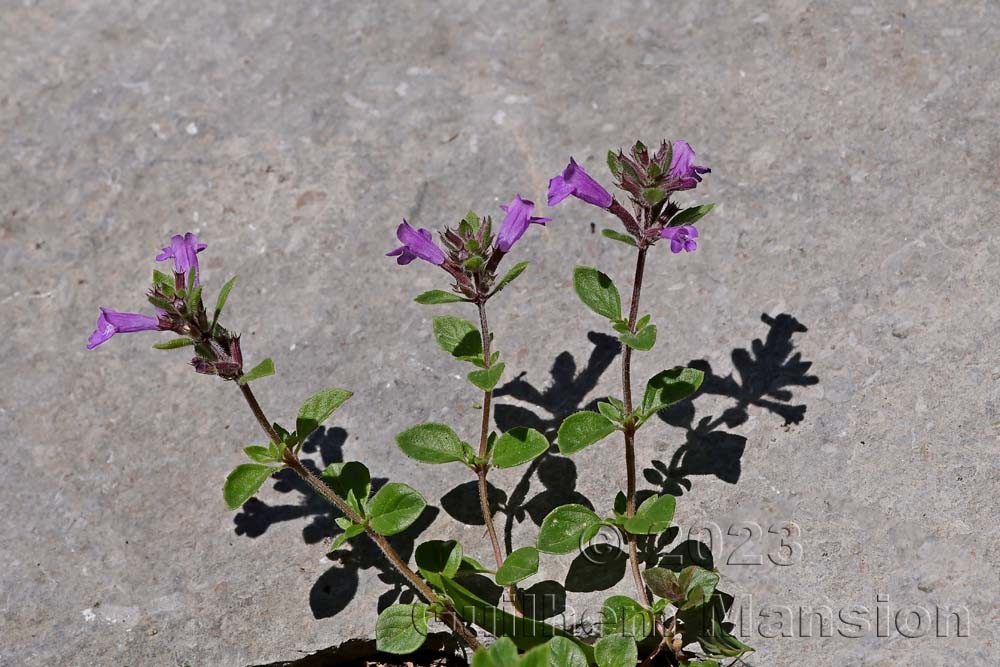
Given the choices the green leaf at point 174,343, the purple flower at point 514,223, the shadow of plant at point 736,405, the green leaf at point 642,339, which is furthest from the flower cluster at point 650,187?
the green leaf at point 174,343

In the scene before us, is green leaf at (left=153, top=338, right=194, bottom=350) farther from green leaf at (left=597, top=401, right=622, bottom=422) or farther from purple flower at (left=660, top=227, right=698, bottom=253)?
purple flower at (left=660, top=227, right=698, bottom=253)

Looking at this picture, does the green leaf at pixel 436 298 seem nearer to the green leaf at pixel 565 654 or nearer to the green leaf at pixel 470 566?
the green leaf at pixel 470 566

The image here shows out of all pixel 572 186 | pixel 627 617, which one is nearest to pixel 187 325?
pixel 572 186

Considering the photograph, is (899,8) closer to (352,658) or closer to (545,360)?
(545,360)

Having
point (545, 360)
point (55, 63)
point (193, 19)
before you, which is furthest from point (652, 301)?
point (55, 63)

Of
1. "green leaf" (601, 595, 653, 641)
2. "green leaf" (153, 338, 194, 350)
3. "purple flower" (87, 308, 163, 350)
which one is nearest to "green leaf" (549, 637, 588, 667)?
"green leaf" (601, 595, 653, 641)
